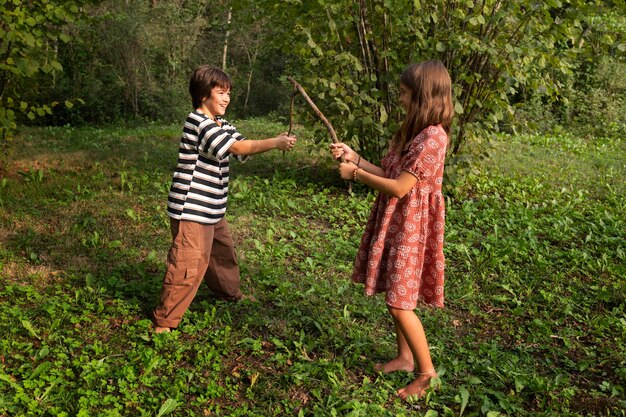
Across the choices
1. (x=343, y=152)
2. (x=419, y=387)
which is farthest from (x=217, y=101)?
(x=419, y=387)

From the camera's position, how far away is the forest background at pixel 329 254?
3359 millimetres

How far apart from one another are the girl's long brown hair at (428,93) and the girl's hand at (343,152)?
0.44m

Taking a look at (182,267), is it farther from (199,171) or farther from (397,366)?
(397,366)

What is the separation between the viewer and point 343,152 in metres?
3.33

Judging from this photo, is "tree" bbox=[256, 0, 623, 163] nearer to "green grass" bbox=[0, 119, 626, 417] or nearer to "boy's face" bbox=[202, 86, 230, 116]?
"green grass" bbox=[0, 119, 626, 417]

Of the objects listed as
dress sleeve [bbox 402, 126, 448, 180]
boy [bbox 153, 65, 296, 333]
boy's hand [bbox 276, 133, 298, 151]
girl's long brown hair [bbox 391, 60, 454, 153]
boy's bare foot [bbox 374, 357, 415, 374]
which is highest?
girl's long brown hair [bbox 391, 60, 454, 153]

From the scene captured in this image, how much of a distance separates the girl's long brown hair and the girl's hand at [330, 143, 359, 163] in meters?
0.44

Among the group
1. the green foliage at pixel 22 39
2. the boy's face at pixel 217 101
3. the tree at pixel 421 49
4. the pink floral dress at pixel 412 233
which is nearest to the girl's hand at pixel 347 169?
the pink floral dress at pixel 412 233

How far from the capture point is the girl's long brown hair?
305cm

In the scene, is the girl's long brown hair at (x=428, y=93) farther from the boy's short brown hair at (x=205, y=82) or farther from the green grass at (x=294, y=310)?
the green grass at (x=294, y=310)

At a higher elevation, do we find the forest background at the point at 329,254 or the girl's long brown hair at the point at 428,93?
the girl's long brown hair at the point at 428,93

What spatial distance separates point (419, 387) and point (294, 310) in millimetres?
1179

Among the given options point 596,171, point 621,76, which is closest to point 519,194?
point 596,171

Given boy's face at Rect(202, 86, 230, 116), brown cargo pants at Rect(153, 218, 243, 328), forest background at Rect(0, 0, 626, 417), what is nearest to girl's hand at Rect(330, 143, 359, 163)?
boy's face at Rect(202, 86, 230, 116)
